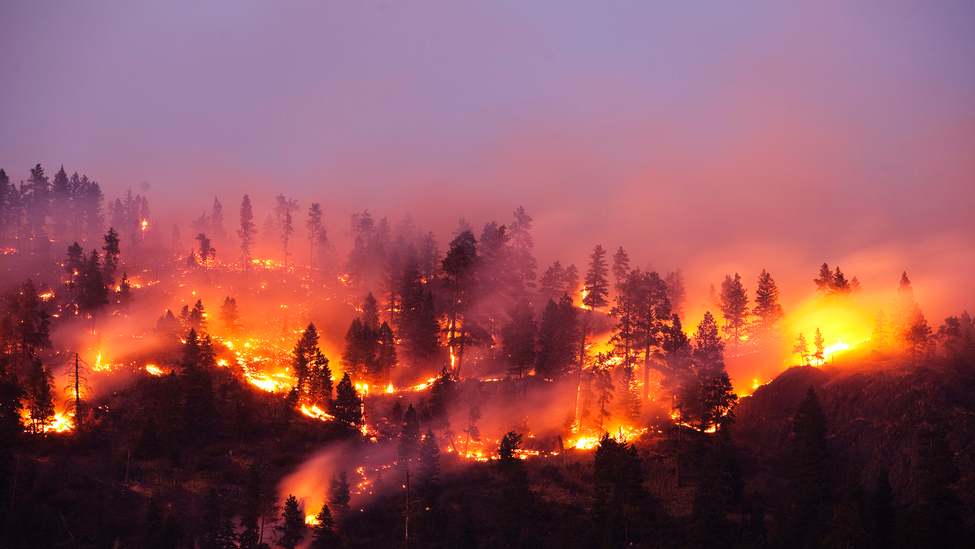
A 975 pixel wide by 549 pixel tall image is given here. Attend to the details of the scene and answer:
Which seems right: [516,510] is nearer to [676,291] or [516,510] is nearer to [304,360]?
[304,360]

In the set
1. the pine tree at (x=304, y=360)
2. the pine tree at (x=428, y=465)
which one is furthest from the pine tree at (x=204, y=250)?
the pine tree at (x=428, y=465)

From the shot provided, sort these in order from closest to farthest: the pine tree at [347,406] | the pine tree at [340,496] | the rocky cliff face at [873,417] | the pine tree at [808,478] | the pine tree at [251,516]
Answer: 1. the pine tree at [808,478]
2. the pine tree at [251,516]
3. the rocky cliff face at [873,417]
4. the pine tree at [340,496]
5. the pine tree at [347,406]

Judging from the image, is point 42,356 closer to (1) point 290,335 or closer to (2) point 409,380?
(1) point 290,335

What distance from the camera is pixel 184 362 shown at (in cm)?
6475

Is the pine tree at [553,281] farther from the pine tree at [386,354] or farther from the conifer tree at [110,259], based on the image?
the conifer tree at [110,259]

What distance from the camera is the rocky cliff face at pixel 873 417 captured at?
48.2 metres

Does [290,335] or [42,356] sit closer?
[42,356]

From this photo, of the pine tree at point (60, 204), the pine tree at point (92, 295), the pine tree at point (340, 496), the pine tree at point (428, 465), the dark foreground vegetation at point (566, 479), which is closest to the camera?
the dark foreground vegetation at point (566, 479)

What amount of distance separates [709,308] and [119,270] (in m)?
102

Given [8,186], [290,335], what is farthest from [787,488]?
[8,186]

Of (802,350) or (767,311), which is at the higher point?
(767,311)

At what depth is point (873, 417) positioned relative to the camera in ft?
174

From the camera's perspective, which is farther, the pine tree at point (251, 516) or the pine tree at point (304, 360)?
the pine tree at point (304, 360)

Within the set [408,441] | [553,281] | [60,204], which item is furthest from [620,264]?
[60,204]
